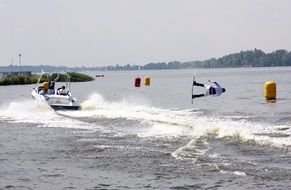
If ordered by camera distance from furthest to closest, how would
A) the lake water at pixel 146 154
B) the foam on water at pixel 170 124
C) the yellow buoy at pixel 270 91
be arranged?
the yellow buoy at pixel 270 91 → the foam on water at pixel 170 124 → the lake water at pixel 146 154

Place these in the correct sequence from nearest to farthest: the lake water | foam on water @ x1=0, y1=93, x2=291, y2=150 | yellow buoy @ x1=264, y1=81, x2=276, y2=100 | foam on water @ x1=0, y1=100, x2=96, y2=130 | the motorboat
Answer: the lake water
foam on water @ x1=0, y1=93, x2=291, y2=150
foam on water @ x1=0, y1=100, x2=96, y2=130
the motorboat
yellow buoy @ x1=264, y1=81, x2=276, y2=100

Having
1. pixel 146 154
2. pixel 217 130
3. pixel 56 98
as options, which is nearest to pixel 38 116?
pixel 56 98

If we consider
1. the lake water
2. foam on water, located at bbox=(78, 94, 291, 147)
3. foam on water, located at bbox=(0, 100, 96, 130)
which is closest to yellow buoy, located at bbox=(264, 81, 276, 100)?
the lake water

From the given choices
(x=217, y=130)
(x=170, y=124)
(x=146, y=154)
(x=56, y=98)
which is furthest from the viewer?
(x=56, y=98)

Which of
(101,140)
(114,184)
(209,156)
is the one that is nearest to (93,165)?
(114,184)

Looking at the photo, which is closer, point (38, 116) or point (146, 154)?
point (146, 154)

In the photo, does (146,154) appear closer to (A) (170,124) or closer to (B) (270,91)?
(A) (170,124)

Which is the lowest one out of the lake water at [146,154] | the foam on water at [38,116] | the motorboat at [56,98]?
the foam on water at [38,116]

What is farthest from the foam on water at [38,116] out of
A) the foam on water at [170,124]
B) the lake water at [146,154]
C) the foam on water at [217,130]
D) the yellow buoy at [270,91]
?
the yellow buoy at [270,91]

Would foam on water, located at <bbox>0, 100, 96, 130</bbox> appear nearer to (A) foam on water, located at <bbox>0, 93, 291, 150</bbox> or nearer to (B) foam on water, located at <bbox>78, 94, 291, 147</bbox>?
(A) foam on water, located at <bbox>0, 93, 291, 150</bbox>

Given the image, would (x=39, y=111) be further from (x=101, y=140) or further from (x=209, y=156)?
(x=209, y=156)

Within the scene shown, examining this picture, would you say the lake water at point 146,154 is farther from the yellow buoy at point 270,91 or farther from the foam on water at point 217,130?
the yellow buoy at point 270,91

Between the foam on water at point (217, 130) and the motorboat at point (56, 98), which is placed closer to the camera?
the foam on water at point (217, 130)

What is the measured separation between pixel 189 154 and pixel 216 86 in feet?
51.8
